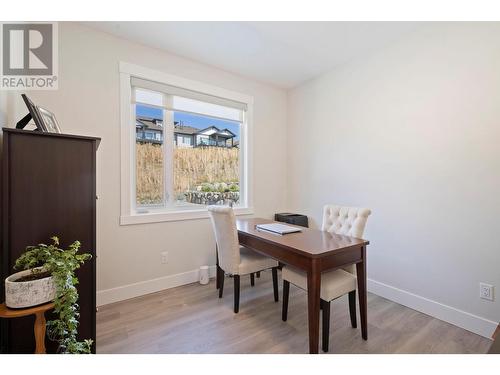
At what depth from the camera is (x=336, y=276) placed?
175cm

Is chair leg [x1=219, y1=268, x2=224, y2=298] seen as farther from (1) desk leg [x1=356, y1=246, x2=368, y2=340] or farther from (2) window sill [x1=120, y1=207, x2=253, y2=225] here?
(1) desk leg [x1=356, y1=246, x2=368, y2=340]

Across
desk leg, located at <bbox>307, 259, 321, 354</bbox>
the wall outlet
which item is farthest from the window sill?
the wall outlet

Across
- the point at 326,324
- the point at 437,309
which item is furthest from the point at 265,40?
the point at 437,309

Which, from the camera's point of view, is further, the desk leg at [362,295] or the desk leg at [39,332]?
the desk leg at [362,295]

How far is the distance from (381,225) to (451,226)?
1.96 feet

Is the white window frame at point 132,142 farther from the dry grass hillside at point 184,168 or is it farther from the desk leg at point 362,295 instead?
the desk leg at point 362,295

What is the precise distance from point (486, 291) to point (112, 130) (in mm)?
3528

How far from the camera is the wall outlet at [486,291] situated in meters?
1.81

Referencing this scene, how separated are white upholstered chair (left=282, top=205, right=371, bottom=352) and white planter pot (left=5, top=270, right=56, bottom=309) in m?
1.49

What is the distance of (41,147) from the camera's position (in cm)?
124

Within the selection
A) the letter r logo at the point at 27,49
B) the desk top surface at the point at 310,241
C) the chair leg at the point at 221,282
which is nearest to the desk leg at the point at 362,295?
the desk top surface at the point at 310,241

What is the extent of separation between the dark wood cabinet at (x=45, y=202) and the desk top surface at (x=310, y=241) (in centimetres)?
119
